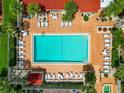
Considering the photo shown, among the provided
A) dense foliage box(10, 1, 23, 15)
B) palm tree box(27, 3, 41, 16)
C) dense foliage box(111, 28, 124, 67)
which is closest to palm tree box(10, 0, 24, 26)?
dense foliage box(10, 1, 23, 15)

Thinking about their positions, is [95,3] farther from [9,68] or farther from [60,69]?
[9,68]

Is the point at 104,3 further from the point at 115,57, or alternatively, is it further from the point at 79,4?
the point at 115,57

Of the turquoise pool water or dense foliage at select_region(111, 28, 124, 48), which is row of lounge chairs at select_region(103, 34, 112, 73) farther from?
the turquoise pool water

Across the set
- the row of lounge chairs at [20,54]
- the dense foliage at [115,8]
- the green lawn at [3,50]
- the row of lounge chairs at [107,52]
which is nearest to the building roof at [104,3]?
the dense foliage at [115,8]

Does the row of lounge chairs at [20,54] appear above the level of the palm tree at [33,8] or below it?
below

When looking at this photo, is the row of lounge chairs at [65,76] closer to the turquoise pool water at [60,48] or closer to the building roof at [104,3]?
the turquoise pool water at [60,48]
